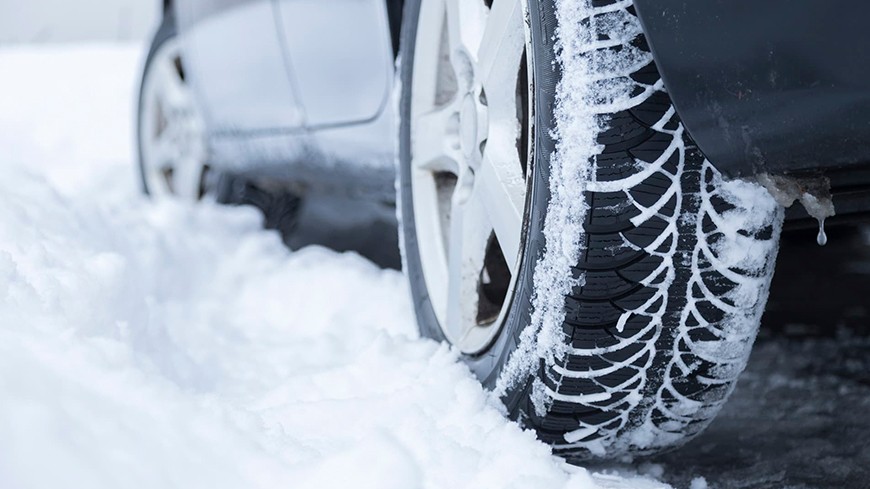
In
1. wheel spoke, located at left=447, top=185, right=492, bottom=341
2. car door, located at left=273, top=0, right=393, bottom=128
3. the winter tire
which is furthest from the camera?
the winter tire

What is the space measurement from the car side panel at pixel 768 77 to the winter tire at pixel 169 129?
90.6 inches

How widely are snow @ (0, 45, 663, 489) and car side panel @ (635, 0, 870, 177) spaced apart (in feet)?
1.39

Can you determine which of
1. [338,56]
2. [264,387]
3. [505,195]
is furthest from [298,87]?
[505,195]

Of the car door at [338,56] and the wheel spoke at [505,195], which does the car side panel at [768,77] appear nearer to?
the wheel spoke at [505,195]

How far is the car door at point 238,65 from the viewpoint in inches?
84.5

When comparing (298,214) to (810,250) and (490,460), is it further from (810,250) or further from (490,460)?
(490,460)

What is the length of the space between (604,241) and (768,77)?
10.1 inches

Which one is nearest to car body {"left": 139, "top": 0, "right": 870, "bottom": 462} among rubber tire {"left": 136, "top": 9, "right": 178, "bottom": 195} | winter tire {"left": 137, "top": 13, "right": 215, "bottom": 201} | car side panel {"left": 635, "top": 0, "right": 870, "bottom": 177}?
car side panel {"left": 635, "top": 0, "right": 870, "bottom": 177}

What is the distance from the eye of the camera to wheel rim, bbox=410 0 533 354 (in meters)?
1.15

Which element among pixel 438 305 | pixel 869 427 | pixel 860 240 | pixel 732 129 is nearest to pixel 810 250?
pixel 860 240

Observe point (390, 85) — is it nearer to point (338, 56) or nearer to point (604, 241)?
point (338, 56)

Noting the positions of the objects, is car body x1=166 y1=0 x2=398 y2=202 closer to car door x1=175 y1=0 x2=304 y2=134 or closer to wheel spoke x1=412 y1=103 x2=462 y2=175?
car door x1=175 y1=0 x2=304 y2=134

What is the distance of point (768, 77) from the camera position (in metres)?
0.79

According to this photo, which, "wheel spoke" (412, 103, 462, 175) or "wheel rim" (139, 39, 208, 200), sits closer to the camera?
"wheel spoke" (412, 103, 462, 175)
